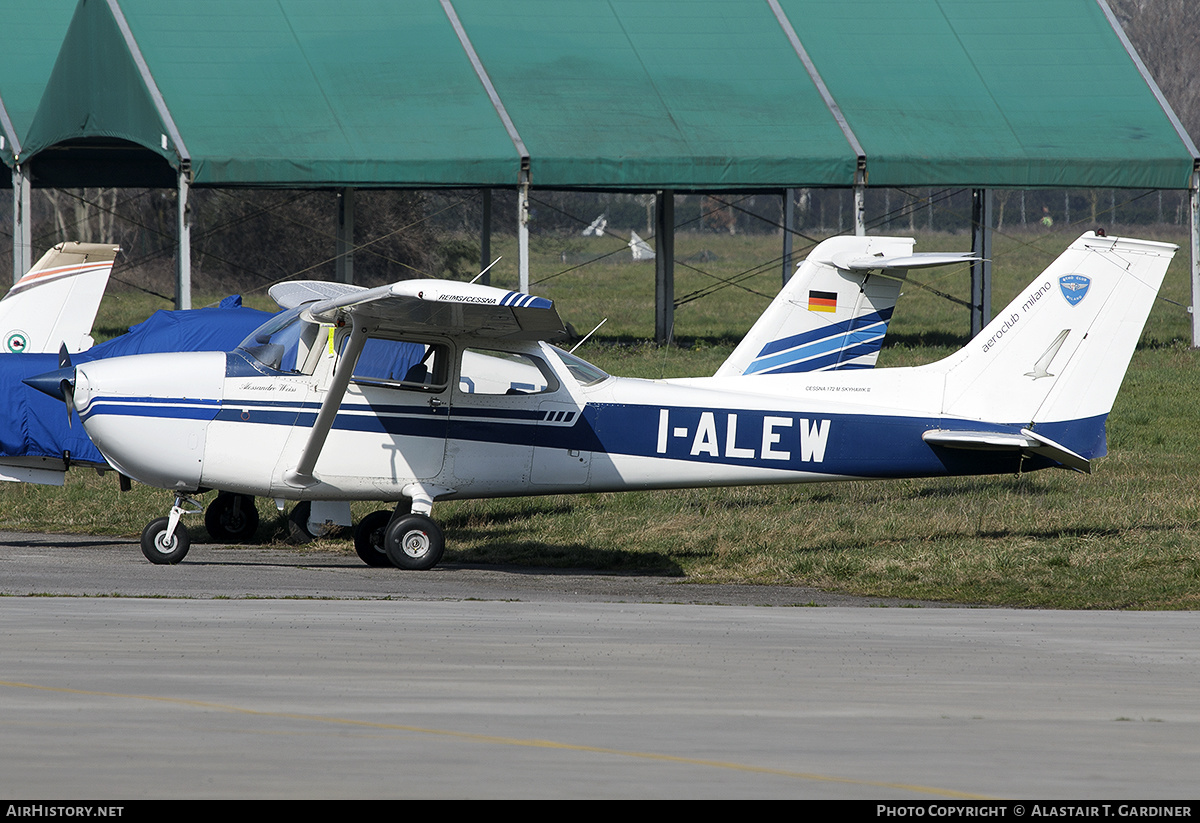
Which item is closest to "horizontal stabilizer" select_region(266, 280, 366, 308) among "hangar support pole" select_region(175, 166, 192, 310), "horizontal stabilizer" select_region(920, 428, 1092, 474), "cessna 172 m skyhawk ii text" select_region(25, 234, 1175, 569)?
"cessna 172 m skyhawk ii text" select_region(25, 234, 1175, 569)

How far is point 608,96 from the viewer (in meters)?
22.2

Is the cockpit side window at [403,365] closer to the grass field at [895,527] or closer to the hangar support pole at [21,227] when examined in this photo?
the grass field at [895,527]

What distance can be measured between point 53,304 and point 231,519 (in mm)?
2891

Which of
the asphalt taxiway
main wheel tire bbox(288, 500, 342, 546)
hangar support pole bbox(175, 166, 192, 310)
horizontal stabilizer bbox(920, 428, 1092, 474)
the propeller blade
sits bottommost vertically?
main wheel tire bbox(288, 500, 342, 546)

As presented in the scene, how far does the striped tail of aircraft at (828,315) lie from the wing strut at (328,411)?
449 centimetres

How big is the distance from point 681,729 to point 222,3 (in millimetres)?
20056

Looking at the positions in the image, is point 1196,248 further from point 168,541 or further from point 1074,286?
point 168,541

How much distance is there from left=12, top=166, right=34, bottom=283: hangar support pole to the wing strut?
13416 millimetres

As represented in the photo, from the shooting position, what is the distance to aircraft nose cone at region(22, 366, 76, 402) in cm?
995

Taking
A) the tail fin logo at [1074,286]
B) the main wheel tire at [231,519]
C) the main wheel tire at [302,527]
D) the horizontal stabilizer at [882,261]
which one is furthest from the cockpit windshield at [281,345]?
the tail fin logo at [1074,286]

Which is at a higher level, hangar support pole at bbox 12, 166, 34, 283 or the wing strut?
hangar support pole at bbox 12, 166, 34, 283

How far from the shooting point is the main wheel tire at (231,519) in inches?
486

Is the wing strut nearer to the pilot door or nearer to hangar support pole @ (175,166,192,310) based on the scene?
the pilot door

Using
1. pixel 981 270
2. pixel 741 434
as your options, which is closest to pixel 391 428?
pixel 741 434
